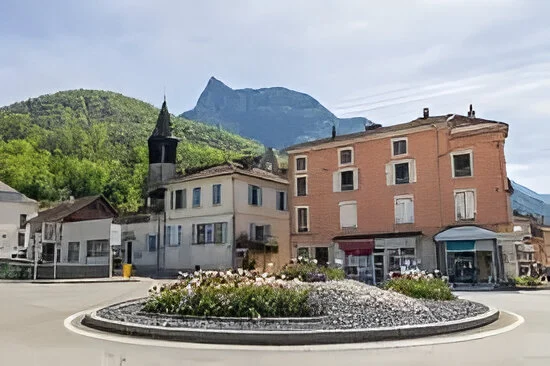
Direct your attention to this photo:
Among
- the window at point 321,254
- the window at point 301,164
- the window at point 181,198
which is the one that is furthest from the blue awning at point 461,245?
the window at point 181,198

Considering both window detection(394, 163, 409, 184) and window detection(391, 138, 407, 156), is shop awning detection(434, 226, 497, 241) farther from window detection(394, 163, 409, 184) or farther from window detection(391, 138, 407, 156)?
window detection(391, 138, 407, 156)

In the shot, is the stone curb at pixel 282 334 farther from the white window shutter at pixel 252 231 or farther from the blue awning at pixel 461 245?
the white window shutter at pixel 252 231

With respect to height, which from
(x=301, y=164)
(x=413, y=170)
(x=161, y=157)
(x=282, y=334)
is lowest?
(x=282, y=334)

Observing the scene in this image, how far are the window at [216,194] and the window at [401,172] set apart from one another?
1223cm

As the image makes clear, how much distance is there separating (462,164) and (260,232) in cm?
1571

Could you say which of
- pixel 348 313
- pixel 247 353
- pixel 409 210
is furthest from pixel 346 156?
pixel 247 353

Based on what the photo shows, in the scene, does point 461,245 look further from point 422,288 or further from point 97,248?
point 97,248

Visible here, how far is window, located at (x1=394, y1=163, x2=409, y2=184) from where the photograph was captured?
37.3m

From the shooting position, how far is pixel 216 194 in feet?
134

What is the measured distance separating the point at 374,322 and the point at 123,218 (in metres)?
41.3

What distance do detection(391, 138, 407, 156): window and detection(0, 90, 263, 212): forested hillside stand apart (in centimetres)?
3775

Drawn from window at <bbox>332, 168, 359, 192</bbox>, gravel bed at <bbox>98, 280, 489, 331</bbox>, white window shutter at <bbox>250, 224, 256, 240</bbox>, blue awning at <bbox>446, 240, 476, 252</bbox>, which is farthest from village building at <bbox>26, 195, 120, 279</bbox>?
gravel bed at <bbox>98, 280, 489, 331</bbox>

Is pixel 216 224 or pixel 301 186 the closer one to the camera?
pixel 216 224

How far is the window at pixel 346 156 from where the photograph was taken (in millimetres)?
40031
